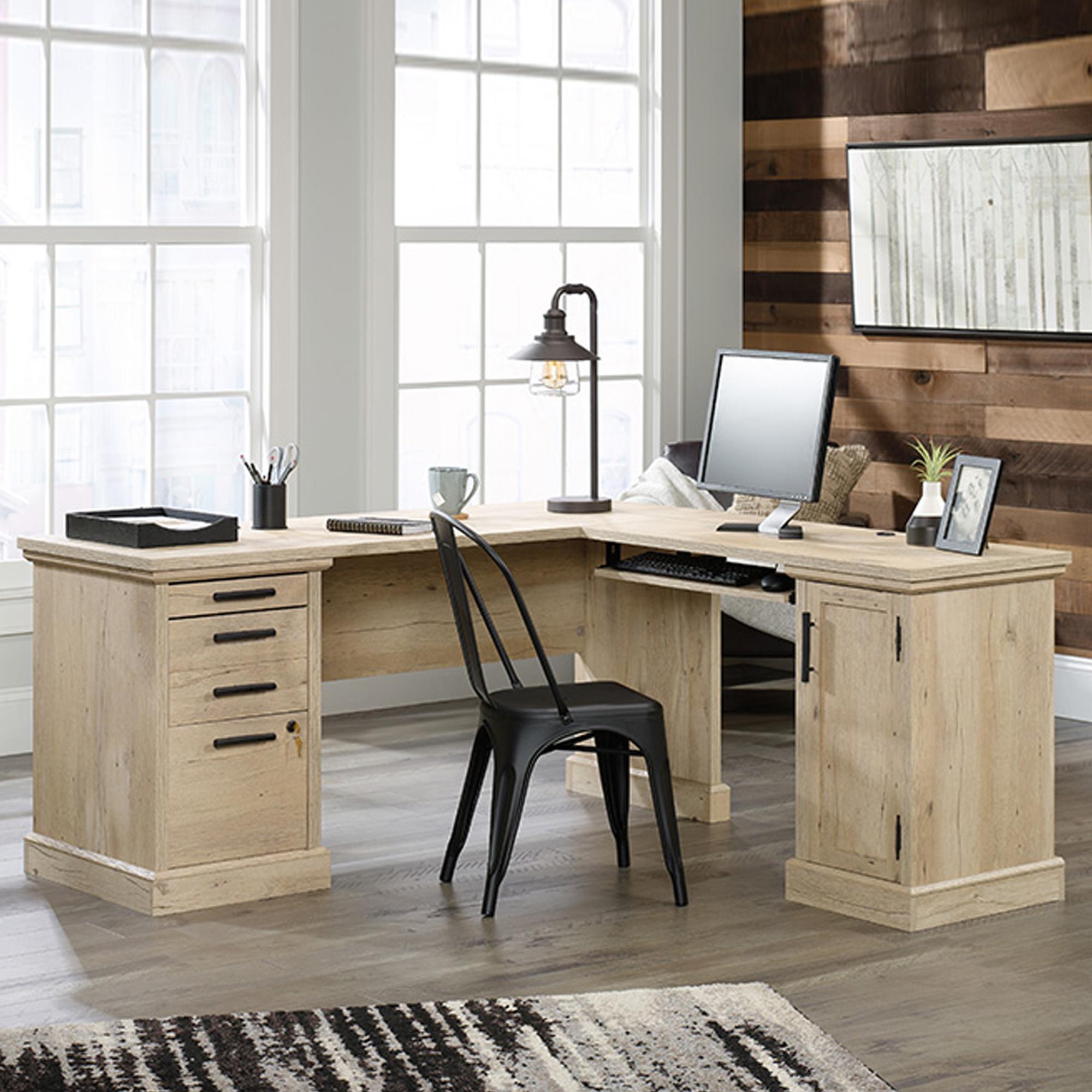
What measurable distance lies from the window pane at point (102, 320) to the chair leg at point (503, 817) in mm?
2205

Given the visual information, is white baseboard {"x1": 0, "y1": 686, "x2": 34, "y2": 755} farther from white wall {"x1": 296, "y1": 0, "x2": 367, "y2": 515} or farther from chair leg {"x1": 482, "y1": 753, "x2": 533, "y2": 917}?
chair leg {"x1": 482, "y1": 753, "x2": 533, "y2": 917}

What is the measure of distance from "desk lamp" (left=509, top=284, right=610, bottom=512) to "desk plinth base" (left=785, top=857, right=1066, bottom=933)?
109cm

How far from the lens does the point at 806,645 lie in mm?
4121

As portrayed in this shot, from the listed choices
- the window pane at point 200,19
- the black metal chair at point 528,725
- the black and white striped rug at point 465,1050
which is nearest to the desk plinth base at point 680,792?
the black metal chair at point 528,725

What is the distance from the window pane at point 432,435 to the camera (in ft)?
20.8

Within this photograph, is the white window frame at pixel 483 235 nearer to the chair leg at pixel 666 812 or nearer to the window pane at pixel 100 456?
the window pane at pixel 100 456

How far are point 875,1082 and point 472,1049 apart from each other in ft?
2.06

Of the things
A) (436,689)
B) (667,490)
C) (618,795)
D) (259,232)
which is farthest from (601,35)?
(618,795)

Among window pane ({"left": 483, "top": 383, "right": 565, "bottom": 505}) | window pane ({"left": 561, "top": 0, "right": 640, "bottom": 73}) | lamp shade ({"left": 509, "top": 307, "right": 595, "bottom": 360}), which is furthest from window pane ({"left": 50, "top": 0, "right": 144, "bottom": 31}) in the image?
lamp shade ({"left": 509, "top": 307, "right": 595, "bottom": 360})

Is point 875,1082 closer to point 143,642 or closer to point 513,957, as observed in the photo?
point 513,957

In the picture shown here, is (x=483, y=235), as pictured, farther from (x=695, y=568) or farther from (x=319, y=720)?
(x=319, y=720)

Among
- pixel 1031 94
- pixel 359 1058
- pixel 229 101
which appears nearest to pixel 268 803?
pixel 359 1058

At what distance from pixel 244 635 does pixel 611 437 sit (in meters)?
2.91

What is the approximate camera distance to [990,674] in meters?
4.03
